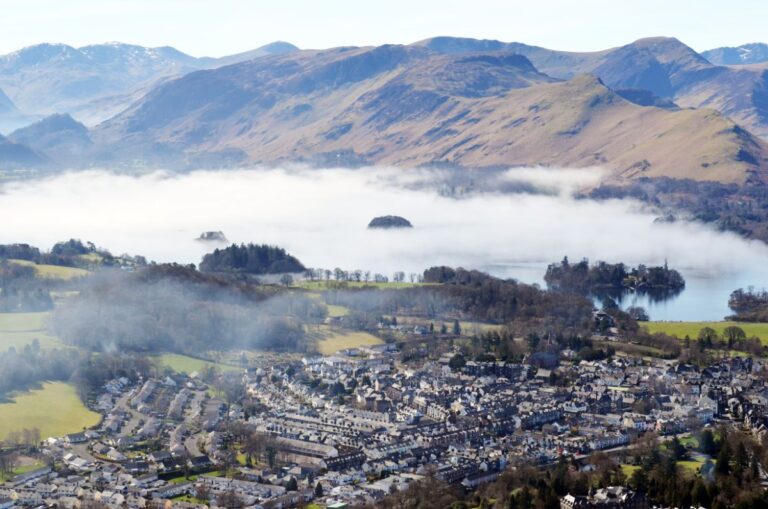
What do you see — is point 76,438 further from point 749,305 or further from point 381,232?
point 381,232

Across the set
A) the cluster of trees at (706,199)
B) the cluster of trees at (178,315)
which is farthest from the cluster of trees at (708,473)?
the cluster of trees at (706,199)

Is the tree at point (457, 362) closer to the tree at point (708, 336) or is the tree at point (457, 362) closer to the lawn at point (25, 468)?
the tree at point (708, 336)

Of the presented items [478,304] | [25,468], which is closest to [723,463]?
[25,468]

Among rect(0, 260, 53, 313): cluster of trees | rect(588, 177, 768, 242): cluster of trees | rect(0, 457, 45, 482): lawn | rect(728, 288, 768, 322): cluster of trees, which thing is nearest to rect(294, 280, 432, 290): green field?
rect(0, 260, 53, 313): cluster of trees

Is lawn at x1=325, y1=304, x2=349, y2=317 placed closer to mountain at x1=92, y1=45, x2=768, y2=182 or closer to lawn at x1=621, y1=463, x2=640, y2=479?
lawn at x1=621, y1=463, x2=640, y2=479

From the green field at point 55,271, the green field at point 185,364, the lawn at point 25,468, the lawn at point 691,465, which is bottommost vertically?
the lawn at point 25,468
